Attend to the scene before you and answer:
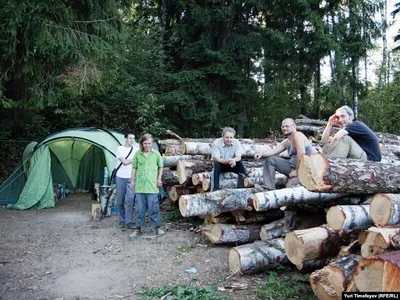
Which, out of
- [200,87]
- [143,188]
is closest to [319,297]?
[143,188]

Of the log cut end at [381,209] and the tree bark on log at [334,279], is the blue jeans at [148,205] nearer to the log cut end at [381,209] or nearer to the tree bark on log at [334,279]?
the tree bark on log at [334,279]

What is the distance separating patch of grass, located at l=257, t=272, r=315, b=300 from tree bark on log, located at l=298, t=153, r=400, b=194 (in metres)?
1.04

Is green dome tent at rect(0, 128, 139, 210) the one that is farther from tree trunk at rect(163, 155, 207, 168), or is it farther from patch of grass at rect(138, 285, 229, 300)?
patch of grass at rect(138, 285, 229, 300)

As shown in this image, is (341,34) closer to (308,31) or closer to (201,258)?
(308,31)

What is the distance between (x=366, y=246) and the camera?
10.8 feet

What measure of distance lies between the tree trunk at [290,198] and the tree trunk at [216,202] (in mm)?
539

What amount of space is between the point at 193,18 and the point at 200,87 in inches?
110

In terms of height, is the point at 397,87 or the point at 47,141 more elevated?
the point at 397,87

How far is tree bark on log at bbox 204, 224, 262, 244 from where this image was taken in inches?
200

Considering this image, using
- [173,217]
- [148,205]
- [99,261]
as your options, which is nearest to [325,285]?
[99,261]

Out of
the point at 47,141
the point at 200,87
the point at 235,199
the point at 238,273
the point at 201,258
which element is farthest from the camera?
the point at 200,87

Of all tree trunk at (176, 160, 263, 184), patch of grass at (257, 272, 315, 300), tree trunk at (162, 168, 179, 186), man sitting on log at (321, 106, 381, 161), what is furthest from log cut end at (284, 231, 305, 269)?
tree trunk at (162, 168, 179, 186)

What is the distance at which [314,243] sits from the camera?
12.3ft

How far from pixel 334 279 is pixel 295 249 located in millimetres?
679
